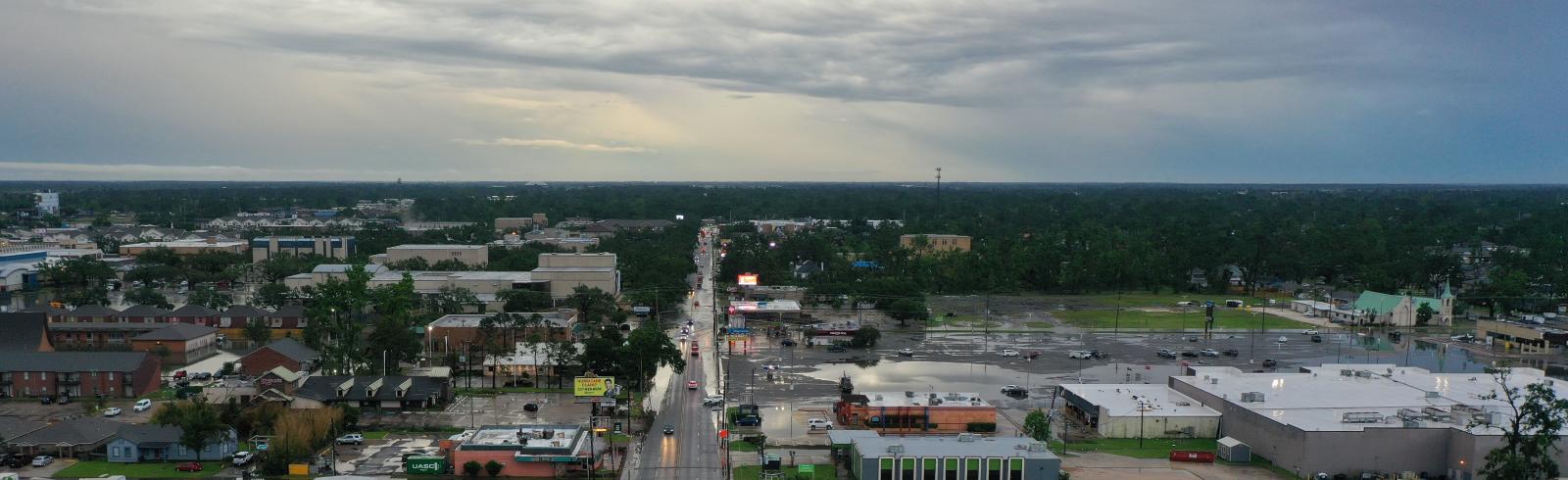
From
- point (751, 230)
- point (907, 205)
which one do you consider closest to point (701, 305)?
point (751, 230)

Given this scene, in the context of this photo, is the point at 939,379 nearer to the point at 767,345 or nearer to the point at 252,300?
the point at 767,345

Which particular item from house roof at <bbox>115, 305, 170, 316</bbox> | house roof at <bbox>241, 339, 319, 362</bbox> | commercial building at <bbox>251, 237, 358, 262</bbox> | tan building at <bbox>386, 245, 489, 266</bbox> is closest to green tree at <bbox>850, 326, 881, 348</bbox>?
house roof at <bbox>241, 339, 319, 362</bbox>

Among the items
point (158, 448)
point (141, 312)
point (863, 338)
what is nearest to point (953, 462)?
point (863, 338)

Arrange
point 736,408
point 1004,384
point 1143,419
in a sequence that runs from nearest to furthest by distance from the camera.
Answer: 1. point 1143,419
2. point 736,408
3. point 1004,384

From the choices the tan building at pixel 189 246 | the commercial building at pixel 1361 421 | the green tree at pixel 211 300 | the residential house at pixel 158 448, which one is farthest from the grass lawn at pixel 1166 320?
the tan building at pixel 189 246

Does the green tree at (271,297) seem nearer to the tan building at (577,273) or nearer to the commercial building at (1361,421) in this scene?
the tan building at (577,273)

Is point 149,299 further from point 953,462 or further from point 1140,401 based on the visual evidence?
point 1140,401
